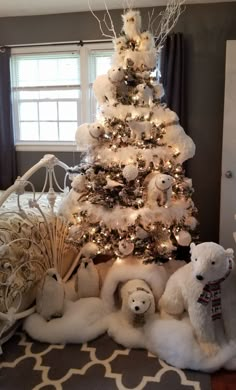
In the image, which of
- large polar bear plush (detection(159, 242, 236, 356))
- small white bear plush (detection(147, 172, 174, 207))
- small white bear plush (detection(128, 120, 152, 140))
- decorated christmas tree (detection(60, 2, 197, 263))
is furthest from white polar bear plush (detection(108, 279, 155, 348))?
small white bear plush (detection(128, 120, 152, 140))

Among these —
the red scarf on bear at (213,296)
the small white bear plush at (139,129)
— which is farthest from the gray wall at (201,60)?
the red scarf on bear at (213,296)

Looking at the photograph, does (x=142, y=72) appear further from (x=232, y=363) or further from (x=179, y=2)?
(x=232, y=363)

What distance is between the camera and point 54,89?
12.4 feet

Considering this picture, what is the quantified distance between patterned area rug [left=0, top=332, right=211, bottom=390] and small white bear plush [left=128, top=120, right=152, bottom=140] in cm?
129

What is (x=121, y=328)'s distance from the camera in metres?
2.12

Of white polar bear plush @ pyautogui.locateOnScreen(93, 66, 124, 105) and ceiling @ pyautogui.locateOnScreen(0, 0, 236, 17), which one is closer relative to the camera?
white polar bear plush @ pyautogui.locateOnScreen(93, 66, 124, 105)

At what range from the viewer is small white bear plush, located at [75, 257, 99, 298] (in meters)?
2.39

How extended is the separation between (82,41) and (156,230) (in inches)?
86.2

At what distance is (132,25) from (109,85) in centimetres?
44

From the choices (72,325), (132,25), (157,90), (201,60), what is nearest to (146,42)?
(132,25)

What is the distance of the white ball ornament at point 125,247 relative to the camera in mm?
2299

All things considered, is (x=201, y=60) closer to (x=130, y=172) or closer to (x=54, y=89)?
(x=54, y=89)

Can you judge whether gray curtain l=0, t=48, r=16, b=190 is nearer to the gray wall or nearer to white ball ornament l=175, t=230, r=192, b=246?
the gray wall

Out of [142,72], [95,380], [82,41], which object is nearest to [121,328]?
A: [95,380]
